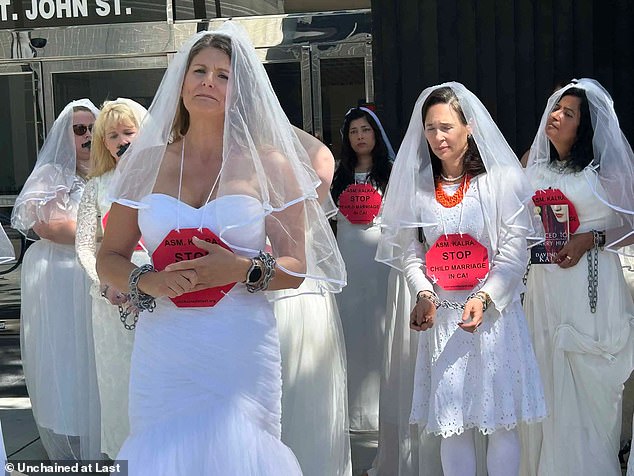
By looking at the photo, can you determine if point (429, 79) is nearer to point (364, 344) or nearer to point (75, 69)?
point (364, 344)

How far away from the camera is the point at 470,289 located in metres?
4.08

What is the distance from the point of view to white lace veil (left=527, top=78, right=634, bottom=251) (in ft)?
14.9

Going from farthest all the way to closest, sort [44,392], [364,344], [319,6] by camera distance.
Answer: [319,6], [364,344], [44,392]

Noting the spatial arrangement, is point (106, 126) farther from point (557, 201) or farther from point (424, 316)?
point (557, 201)

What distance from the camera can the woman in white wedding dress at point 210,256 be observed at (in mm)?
2883

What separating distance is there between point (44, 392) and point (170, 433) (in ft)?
9.43

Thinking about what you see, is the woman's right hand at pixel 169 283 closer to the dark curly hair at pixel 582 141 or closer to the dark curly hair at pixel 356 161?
the dark curly hair at pixel 582 141

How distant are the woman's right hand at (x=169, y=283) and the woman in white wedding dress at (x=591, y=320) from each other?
91.5 inches

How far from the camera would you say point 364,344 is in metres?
6.07

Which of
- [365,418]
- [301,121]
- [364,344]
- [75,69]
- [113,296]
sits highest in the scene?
[75,69]

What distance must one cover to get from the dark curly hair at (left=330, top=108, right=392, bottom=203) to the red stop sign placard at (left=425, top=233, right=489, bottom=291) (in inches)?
72.5

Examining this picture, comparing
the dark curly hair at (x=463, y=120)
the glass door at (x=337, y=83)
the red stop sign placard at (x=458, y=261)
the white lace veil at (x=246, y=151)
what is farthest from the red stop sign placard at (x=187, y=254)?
the glass door at (x=337, y=83)

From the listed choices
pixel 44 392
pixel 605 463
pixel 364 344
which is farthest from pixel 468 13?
pixel 44 392

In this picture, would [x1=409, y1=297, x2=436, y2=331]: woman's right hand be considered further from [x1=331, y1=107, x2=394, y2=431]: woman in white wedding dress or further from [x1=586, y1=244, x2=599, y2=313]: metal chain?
[x1=331, y1=107, x2=394, y2=431]: woman in white wedding dress
